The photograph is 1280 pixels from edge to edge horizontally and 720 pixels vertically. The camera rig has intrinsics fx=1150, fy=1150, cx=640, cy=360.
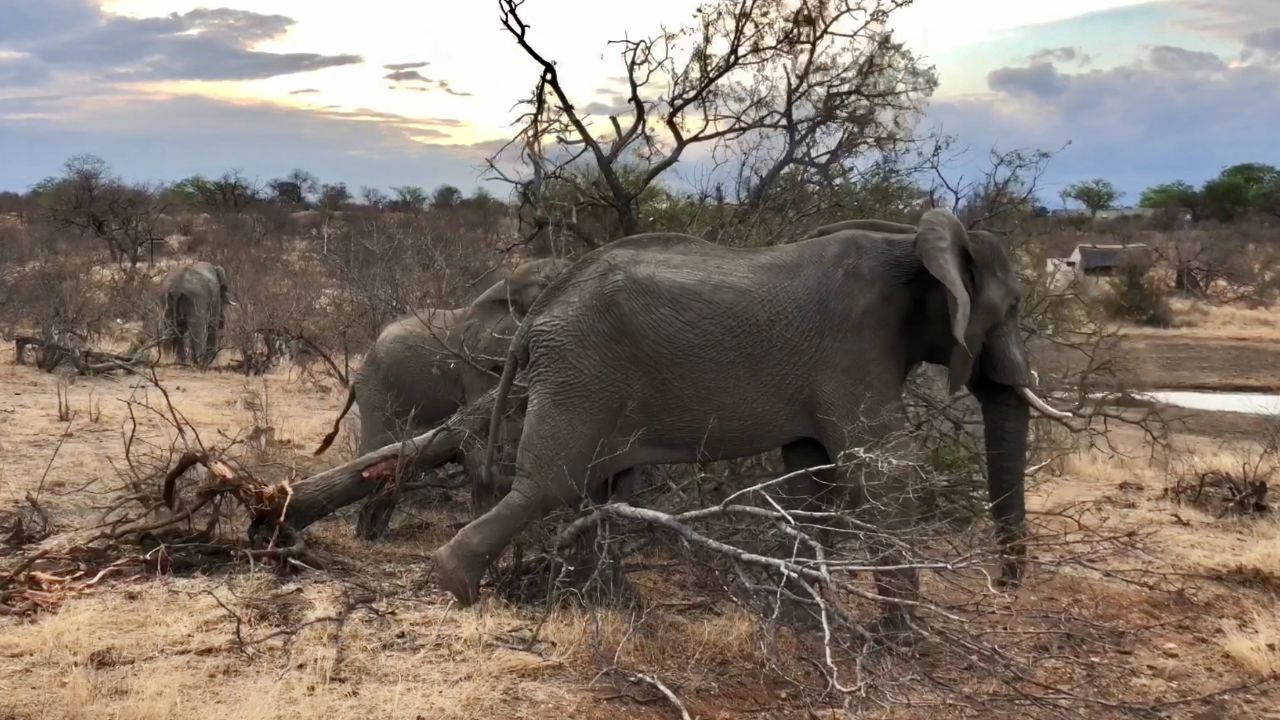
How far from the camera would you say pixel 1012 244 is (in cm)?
902

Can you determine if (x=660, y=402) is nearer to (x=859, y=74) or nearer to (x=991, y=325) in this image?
(x=991, y=325)

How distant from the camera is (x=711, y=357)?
541 centimetres

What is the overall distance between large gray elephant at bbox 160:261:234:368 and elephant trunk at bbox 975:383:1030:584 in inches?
496

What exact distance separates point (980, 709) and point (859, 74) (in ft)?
17.8

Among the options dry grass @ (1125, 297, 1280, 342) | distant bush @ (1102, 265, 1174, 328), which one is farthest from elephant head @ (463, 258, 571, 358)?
distant bush @ (1102, 265, 1174, 328)

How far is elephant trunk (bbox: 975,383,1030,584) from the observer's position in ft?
19.5

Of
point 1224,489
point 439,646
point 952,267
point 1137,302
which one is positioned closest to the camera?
point 439,646

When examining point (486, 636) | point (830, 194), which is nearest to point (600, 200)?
point (830, 194)

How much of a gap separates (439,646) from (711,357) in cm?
179

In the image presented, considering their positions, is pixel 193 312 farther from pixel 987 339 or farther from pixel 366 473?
pixel 987 339

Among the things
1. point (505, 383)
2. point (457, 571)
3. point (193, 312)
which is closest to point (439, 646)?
point (457, 571)

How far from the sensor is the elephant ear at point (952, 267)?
528 centimetres

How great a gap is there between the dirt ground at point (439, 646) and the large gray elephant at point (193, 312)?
349 inches

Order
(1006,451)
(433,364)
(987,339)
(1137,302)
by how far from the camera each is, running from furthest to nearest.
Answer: (1137,302)
(433,364)
(1006,451)
(987,339)
